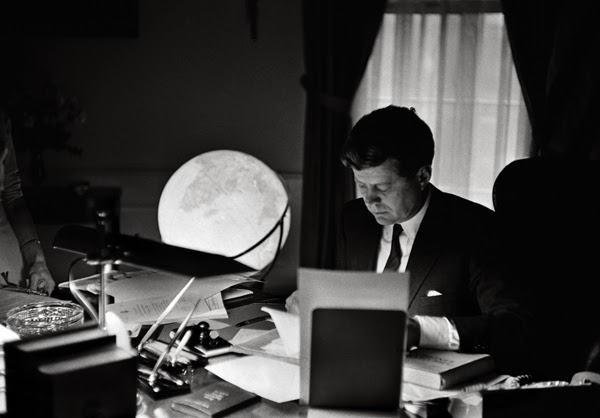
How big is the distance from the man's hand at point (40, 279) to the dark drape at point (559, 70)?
231 centimetres

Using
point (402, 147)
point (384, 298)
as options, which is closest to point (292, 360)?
point (384, 298)

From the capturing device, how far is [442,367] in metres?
1.47

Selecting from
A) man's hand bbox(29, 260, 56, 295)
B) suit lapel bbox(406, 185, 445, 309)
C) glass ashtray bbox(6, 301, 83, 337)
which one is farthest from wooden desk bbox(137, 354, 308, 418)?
man's hand bbox(29, 260, 56, 295)

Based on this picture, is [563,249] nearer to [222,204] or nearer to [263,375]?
[263,375]

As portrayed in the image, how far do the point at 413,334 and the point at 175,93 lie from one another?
→ 2766mm

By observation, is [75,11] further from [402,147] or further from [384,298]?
[384,298]

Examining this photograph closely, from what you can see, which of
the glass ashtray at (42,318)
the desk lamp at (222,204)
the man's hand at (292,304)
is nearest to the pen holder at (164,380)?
the glass ashtray at (42,318)

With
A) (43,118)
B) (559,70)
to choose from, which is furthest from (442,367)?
(43,118)

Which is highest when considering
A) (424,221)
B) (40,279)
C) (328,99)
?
(328,99)

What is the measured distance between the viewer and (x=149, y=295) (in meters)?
2.04

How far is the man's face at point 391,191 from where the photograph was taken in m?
2.00

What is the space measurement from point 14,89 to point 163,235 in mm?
1258

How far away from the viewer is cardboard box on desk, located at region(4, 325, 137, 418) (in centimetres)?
119

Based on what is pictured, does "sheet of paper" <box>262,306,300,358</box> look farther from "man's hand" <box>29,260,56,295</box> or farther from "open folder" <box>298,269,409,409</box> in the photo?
"man's hand" <box>29,260,56,295</box>
